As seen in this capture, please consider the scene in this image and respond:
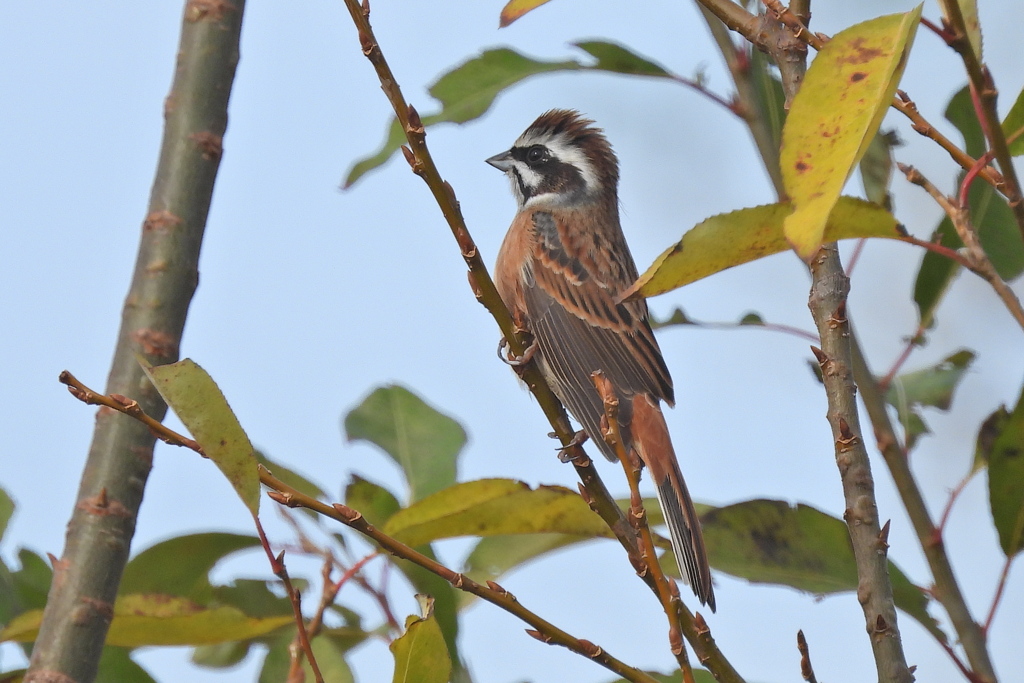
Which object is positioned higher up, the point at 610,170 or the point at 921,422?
the point at 610,170

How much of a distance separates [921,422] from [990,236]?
545mm

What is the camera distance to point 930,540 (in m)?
2.29

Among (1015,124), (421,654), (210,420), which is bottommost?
(421,654)

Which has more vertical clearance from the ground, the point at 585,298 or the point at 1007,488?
the point at 585,298

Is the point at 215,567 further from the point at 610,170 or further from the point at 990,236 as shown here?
the point at 610,170

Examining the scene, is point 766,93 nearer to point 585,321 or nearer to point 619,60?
point 619,60

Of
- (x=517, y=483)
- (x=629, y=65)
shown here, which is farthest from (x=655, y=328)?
(x=517, y=483)

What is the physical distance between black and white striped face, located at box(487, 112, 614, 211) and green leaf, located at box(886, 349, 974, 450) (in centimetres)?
159

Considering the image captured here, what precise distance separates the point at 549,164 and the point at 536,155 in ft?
0.21

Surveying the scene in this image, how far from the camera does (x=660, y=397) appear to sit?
3.37 m

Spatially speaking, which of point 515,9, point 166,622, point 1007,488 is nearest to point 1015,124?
point 1007,488

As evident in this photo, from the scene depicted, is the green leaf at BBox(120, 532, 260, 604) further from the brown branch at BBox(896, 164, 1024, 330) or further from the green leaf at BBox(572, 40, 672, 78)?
the brown branch at BBox(896, 164, 1024, 330)

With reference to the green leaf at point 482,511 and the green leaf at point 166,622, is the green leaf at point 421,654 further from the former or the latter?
the green leaf at point 166,622

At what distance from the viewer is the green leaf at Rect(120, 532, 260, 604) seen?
2625 millimetres
